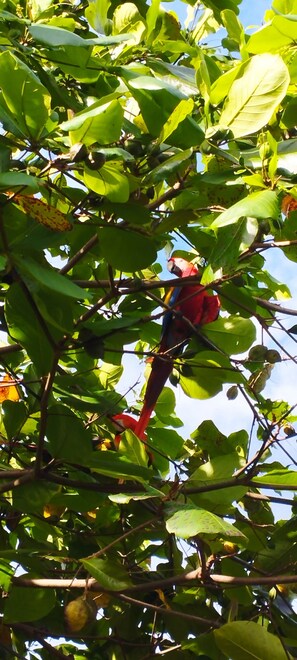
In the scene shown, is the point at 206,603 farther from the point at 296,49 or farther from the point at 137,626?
the point at 296,49

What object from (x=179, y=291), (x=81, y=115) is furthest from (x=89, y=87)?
(x=179, y=291)

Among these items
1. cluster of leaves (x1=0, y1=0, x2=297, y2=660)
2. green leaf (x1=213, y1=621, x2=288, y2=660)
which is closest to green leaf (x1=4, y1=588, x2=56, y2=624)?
cluster of leaves (x1=0, y1=0, x2=297, y2=660)

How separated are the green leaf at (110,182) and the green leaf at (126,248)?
0.36 feet

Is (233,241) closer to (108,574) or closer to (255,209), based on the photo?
(255,209)

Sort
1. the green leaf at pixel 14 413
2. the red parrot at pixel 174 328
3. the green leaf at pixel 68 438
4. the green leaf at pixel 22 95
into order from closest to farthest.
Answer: the green leaf at pixel 22 95, the green leaf at pixel 68 438, the green leaf at pixel 14 413, the red parrot at pixel 174 328

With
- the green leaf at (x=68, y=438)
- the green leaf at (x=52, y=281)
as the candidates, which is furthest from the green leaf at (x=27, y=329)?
the green leaf at (x=52, y=281)

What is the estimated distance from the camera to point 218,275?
1.49m

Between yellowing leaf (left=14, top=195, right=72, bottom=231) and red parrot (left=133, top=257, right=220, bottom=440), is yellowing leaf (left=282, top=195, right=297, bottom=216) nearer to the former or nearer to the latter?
yellowing leaf (left=14, top=195, right=72, bottom=231)

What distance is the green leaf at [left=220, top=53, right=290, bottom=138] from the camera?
1.12m

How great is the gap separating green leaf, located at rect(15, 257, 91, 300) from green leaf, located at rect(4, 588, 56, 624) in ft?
2.34

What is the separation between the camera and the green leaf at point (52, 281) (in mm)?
1060

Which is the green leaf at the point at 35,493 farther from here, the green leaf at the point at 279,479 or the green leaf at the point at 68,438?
the green leaf at the point at 279,479

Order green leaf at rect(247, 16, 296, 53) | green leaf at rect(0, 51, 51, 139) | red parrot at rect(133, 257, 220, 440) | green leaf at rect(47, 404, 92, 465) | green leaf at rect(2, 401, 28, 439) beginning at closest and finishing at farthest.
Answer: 1. green leaf at rect(0, 51, 51, 139)
2. green leaf at rect(247, 16, 296, 53)
3. green leaf at rect(47, 404, 92, 465)
4. green leaf at rect(2, 401, 28, 439)
5. red parrot at rect(133, 257, 220, 440)

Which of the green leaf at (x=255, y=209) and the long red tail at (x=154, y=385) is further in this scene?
the long red tail at (x=154, y=385)
